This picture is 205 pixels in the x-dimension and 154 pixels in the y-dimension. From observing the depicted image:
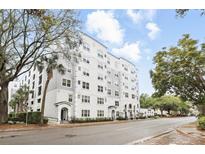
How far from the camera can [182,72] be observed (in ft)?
39.1

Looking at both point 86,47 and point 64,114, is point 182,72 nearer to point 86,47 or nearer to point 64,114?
point 86,47

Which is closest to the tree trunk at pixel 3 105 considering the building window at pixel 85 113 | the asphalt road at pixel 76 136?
the asphalt road at pixel 76 136

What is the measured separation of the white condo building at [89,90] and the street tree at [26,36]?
500 centimetres

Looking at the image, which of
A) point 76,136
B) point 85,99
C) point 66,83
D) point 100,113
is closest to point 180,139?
point 76,136

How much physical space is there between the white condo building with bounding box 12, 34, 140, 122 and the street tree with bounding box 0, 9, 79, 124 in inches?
197

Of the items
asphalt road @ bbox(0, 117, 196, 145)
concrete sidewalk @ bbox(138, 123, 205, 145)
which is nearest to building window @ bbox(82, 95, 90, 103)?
asphalt road @ bbox(0, 117, 196, 145)

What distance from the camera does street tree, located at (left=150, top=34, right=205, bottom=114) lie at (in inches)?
422

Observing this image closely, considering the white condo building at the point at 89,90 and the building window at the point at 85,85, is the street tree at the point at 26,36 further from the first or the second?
the building window at the point at 85,85

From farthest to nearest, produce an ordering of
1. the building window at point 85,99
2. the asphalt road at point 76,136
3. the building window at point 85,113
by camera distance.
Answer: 1. the building window at point 85,99
2. the building window at point 85,113
3. the asphalt road at point 76,136

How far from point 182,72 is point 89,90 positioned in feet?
34.6

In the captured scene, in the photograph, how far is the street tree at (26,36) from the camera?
1048cm

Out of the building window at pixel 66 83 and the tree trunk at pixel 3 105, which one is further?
the building window at pixel 66 83
